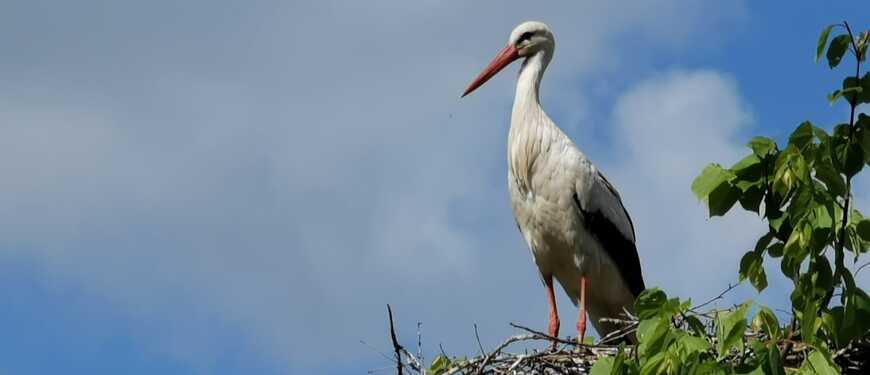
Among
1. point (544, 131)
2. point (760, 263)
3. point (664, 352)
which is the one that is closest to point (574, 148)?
point (544, 131)

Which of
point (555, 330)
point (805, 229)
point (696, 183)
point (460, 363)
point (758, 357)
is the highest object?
point (555, 330)

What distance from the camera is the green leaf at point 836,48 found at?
4.50m

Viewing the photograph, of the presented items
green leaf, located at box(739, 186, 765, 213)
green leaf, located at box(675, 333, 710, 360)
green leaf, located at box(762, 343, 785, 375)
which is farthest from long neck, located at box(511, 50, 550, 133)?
green leaf, located at box(762, 343, 785, 375)

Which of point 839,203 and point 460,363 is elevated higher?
point 460,363

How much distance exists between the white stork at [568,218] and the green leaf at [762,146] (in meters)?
3.37

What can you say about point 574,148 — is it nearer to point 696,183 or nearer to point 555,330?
point 555,330

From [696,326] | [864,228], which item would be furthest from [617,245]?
[696,326]

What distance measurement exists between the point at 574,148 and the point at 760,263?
342cm

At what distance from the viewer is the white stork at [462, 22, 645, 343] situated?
26.9 feet

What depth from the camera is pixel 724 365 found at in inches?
175

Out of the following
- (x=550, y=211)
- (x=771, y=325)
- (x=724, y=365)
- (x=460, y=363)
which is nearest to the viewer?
(x=724, y=365)

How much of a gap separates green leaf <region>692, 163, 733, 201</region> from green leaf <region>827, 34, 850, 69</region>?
49cm

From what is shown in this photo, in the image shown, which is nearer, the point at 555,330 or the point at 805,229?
the point at 805,229

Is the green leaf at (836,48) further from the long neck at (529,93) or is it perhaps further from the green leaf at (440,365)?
the long neck at (529,93)
